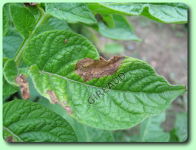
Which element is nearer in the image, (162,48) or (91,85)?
(91,85)

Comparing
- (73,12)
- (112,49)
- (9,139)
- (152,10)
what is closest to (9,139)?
(9,139)

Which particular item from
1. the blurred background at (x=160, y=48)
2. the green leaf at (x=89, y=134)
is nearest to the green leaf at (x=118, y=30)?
the green leaf at (x=89, y=134)

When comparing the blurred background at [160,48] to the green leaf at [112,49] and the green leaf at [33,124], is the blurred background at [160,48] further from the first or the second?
the green leaf at [33,124]

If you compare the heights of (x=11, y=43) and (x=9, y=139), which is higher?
(x=11, y=43)

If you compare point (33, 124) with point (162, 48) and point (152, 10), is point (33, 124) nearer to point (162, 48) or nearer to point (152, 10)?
point (152, 10)

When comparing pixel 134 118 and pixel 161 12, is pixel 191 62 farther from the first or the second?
pixel 134 118

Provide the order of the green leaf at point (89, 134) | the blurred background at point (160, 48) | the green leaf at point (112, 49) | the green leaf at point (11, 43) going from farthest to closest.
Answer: the blurred background at point (160, 48) < the green leaf at point (112, 49) < the green leaf at point (89, 134) < the green leaf at point (11, 43)
